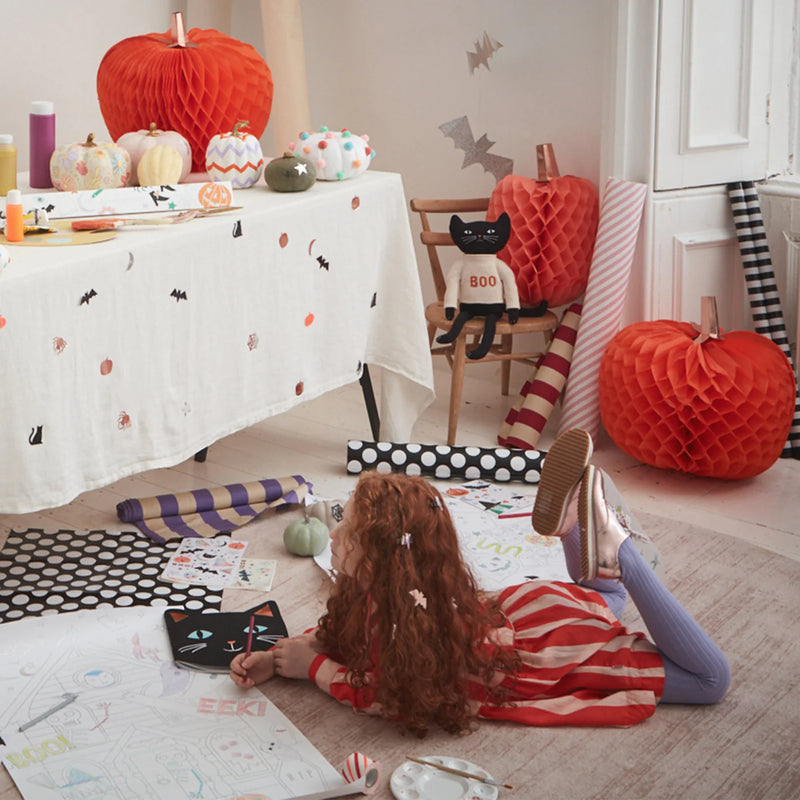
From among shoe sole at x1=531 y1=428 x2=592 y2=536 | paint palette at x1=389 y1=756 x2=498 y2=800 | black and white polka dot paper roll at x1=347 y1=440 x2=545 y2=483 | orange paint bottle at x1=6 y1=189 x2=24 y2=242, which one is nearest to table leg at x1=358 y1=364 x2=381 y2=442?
black and white polka dot paper roll at x1=347 y1=440 x2=545 y2=483

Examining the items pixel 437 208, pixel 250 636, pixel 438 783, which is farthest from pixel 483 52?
pixel 438 783

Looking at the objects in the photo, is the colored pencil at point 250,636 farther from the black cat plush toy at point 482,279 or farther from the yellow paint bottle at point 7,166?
the black cat plush toy at point 482,279

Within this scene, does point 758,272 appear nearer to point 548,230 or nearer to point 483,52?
point 548,230

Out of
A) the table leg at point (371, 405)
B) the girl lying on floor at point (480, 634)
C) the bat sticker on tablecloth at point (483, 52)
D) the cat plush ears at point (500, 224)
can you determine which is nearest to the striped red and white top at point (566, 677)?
the girl lying on floor at point (480, 634)

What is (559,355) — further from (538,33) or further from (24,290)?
(24,290)

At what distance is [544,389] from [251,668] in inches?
60.9

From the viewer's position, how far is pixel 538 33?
134 inches

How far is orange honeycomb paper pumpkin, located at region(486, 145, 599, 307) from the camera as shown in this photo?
10.4 feet

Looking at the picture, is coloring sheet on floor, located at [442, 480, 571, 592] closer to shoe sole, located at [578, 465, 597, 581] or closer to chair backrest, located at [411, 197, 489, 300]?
shoe sole, located at [578, 465, 597, 581]

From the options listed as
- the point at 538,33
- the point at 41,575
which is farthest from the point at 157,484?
the point at 538,33

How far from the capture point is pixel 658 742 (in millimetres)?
1750

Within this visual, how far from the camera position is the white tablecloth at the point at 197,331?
196 cm

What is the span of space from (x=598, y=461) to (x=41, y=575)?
153 cm

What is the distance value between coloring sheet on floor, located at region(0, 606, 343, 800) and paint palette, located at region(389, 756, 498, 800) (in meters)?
0.10
